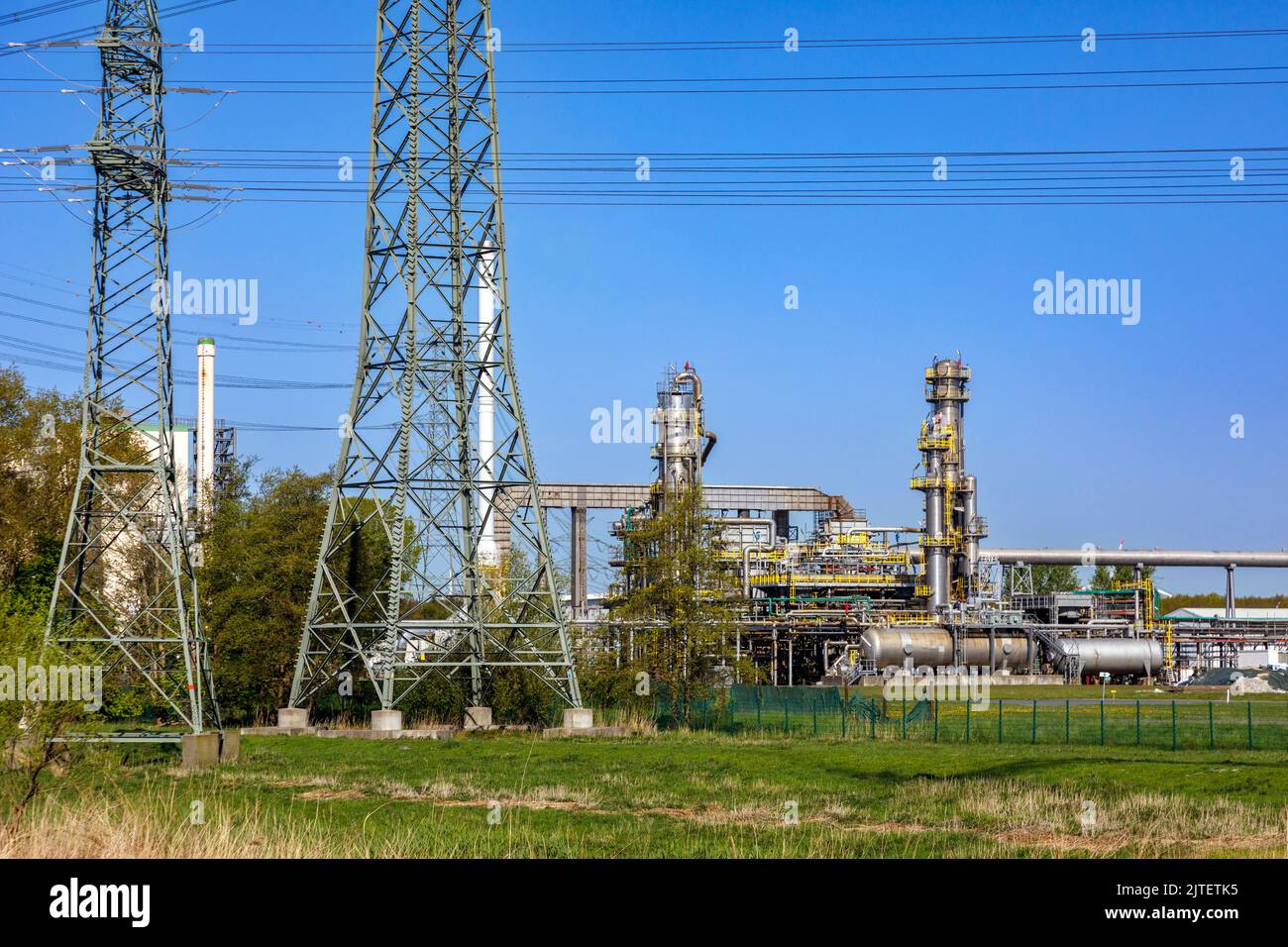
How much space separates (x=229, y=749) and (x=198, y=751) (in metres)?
1.44

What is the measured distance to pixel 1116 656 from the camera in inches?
3051

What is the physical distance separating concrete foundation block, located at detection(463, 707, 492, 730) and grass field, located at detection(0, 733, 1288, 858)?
4097mm

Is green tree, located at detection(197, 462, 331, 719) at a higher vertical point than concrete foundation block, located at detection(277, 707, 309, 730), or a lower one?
higher

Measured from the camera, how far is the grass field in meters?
17.6

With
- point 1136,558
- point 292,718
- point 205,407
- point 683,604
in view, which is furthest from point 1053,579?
point 292,718

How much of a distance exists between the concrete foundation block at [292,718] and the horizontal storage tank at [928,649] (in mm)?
38539

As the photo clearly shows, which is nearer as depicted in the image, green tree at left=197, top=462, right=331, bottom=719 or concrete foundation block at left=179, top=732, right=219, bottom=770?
concrete foundation block at left=179, top=732, right=219, bottom=770

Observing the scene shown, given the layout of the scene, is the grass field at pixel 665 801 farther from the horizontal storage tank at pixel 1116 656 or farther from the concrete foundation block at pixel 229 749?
the horizontal storage tank at pixel 1116 656

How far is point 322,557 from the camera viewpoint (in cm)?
3966

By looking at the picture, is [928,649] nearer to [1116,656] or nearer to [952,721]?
[1116,656]

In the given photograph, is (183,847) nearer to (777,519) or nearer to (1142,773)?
(1142,773)

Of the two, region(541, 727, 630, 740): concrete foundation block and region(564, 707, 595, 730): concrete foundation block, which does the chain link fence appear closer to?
region(541, 727, 630, 740): concrete foundation block

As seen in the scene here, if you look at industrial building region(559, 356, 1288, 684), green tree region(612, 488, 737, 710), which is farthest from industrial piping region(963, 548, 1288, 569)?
green tree region(612, 488, 737, 710)

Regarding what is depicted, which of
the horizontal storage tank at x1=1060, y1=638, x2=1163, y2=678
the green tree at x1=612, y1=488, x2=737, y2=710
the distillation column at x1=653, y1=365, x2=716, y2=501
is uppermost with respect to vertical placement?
the distillation column at x1=653, y1=365, x2=716, y2=501
